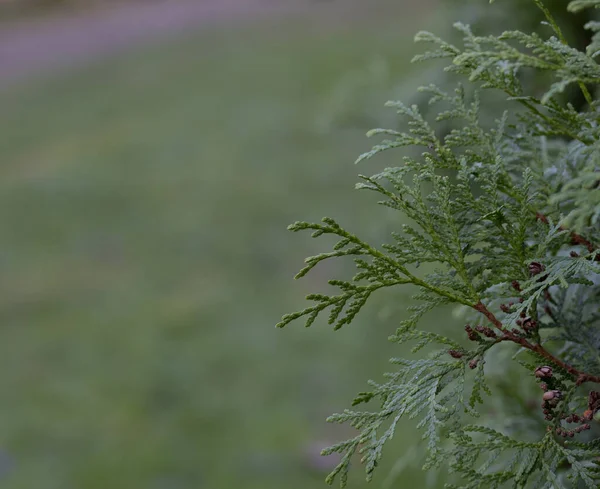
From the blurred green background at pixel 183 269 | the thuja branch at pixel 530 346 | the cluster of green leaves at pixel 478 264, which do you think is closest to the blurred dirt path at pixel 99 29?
the blurred green background at pixel 183 269

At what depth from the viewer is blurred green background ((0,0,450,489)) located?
456 centimetres

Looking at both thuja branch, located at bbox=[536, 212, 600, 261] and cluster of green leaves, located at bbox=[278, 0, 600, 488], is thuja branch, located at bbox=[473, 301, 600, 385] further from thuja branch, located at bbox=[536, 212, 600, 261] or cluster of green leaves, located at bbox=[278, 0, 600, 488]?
thuja branch, located at bbox=[536, 212, 600, 261]

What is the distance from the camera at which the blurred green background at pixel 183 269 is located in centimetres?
456

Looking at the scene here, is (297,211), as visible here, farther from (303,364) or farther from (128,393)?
(128,393)

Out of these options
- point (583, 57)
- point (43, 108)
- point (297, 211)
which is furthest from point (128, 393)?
point (43, 108)

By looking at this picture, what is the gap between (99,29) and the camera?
13477mm

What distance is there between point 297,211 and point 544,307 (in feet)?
19.3

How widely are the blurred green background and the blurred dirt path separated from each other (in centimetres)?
80

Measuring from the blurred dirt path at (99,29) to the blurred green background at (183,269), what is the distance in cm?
80

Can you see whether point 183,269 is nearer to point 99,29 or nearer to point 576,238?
point 576,238

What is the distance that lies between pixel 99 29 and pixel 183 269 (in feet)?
28.4

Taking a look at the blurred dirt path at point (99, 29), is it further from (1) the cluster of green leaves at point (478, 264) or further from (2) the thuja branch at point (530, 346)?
(2) the thuja branch at point (530, 346)

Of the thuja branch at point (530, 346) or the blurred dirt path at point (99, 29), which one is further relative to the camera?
the blurred dirt path at point (99, 29)

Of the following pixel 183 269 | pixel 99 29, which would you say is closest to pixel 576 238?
pixel 183 269
